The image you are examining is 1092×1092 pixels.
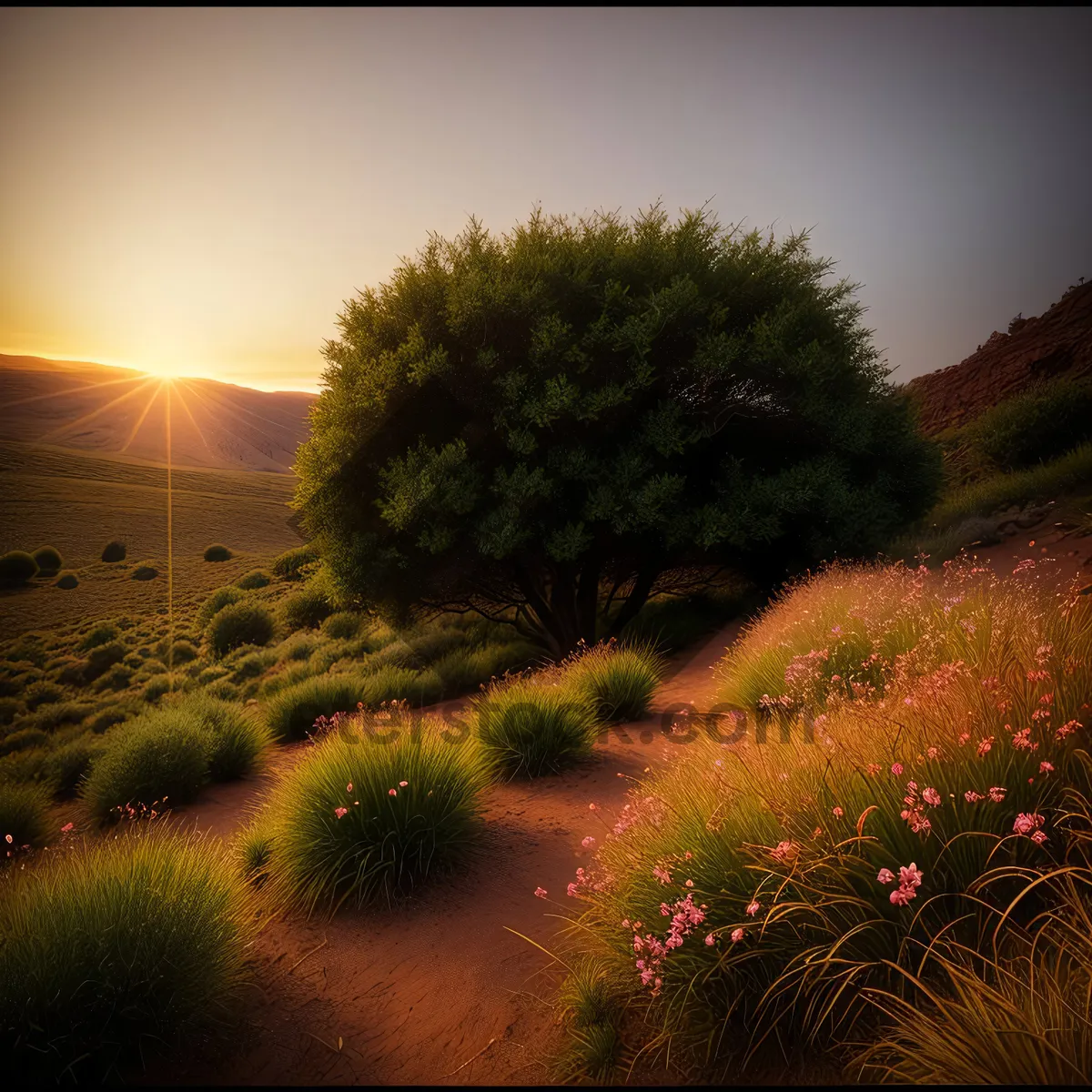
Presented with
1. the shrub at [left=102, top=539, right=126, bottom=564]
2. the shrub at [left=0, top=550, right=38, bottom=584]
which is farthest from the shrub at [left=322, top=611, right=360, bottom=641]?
the shrub at [left=0, top=550, right=38, bottom=584]

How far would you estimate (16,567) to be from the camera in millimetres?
19016

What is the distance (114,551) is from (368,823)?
24176 mm

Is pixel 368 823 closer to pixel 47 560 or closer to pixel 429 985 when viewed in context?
pixel 429 985

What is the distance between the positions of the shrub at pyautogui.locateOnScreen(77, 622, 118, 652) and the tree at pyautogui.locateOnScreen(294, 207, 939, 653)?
17282mm

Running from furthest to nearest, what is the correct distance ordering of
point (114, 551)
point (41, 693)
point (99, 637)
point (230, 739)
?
point (99, 637) → point (114, 551) → point (41, 693) → point (230, 739)

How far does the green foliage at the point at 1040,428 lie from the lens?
18781 mm

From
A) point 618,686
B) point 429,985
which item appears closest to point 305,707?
point 618,686

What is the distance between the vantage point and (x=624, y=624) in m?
15.0

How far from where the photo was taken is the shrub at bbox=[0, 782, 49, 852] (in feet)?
24.4

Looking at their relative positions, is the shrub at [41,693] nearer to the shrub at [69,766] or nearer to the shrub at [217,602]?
the shrub at [217,602]

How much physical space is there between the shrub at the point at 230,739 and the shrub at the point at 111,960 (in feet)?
19.8

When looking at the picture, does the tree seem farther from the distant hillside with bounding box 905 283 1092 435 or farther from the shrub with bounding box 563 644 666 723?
the distant hillside with bounding box 905 283 1092 435

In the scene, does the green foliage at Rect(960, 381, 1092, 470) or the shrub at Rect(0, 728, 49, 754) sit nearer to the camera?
the shrub at Rect(0, 728, 49, 754)

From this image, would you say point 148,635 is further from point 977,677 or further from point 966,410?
point 966,410
